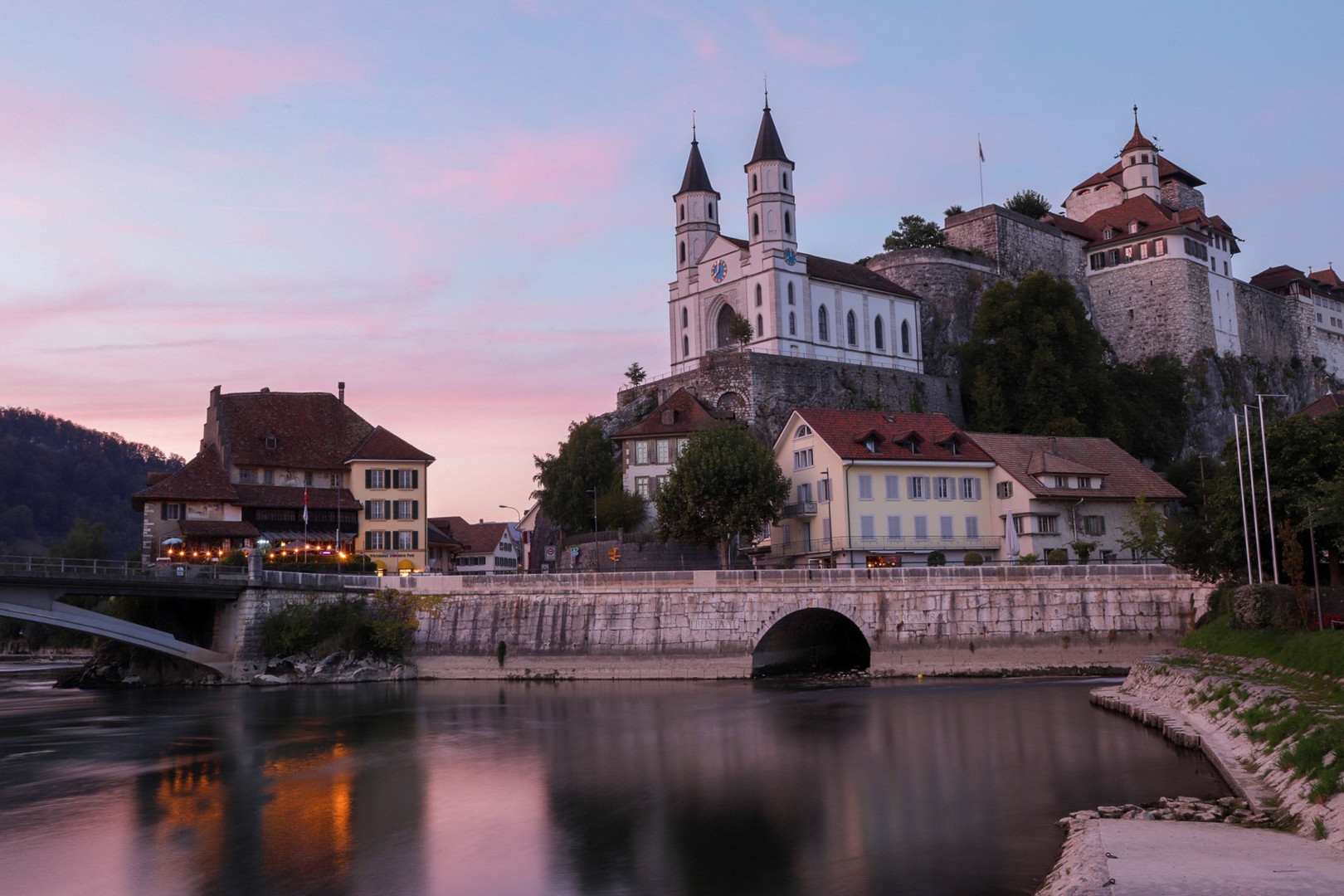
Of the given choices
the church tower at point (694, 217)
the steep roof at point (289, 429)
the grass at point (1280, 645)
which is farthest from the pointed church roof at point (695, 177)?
the grass at point (1280, 645)

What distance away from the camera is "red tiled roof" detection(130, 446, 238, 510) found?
72250 millimetres

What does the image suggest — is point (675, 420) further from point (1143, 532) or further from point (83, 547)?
point (83, 547)

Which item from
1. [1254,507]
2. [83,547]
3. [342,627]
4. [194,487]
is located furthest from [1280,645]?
[83,547]

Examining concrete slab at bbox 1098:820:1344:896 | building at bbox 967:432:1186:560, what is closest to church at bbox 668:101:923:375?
building at bbox 967:432:1186:560

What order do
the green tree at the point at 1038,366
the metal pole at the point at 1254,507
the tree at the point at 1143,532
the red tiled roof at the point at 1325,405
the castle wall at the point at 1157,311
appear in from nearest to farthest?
1. the metal pole at the point at 1254,507
2. the tree at the point at 1143,532
3. the red tiled roof at the point at 1325,405
4. the green tree at the point at 1038,366
5. the castle wall at the point at 1157,311

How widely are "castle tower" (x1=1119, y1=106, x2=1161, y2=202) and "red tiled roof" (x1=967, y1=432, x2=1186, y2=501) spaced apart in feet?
205

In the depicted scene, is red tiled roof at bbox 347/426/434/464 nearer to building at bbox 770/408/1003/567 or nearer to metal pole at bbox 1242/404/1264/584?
building at bbox 770/408/1003/567

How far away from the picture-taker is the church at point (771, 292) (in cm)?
8975

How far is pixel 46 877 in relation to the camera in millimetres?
22859

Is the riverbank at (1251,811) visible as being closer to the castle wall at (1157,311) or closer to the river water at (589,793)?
the river water at (589,793)

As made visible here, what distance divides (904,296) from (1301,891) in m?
85.3

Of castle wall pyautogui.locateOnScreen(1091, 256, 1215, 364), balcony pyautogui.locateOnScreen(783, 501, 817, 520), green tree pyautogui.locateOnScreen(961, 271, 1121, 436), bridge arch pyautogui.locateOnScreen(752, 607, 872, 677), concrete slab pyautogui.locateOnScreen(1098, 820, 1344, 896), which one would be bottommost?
concrete slab pyautogui.locateOnScreen(1098, 820, 1344, 896)

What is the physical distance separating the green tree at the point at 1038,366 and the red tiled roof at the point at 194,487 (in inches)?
Result: 2001

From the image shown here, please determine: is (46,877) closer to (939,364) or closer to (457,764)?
(457,764)
